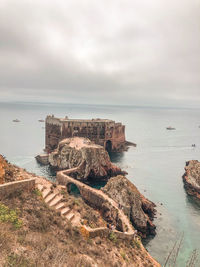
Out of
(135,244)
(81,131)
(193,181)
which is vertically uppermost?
(81,131)

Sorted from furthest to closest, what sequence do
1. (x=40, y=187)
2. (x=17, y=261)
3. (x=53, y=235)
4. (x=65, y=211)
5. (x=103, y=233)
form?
(x=40, y=187)
(x=103, y=233)
(x=65, y=211)
(x=53, y=235)
(x=17, y=261)

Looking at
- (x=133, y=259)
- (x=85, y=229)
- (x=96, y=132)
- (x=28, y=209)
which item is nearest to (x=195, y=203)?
(x=133, y=259)

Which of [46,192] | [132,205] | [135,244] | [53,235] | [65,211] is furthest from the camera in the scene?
[132,205]

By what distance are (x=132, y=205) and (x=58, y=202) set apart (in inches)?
612

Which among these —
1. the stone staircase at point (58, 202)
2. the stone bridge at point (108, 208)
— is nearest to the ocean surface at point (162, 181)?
the stone bridge at point (108, 208)

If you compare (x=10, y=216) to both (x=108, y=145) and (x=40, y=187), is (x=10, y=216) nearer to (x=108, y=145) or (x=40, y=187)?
(x=40, y=187)

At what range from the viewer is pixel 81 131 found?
7381 centimetres

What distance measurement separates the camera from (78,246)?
13.9m

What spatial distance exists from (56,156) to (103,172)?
15017mm

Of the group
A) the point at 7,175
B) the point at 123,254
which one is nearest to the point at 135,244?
the point at 123,254

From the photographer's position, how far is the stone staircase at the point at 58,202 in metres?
17.8

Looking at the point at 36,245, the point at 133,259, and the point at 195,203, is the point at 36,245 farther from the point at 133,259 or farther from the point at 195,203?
the point at 195,203

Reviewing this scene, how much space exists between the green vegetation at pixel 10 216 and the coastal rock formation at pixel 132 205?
59.9ft

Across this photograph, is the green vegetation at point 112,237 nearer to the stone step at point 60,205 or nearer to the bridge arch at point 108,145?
the stone step at point 60,205
